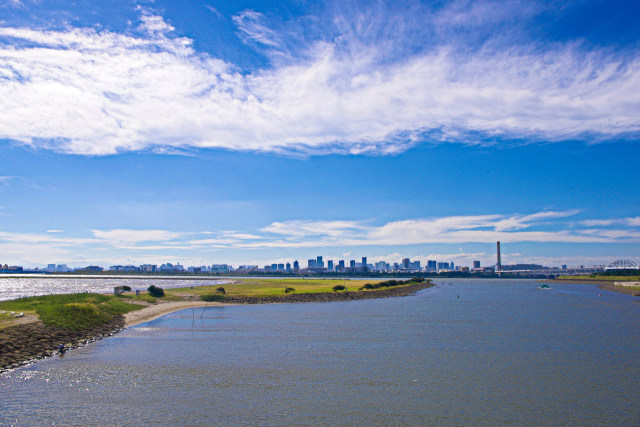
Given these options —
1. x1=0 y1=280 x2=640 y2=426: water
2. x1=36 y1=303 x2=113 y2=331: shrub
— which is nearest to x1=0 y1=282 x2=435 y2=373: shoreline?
x1=36 y1=303 x2=113 y2=331: shrub

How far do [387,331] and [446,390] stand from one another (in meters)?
24.8

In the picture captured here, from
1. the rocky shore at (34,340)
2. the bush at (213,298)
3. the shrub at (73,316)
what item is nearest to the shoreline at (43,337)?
the rocky shore at (34,340)

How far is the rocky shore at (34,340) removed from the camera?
3294cm

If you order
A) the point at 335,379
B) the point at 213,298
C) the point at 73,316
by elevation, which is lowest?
the point at 335,379

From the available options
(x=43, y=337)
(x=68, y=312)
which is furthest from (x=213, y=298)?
(x=43, y=337)

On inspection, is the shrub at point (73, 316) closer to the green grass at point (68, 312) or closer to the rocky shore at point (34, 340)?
the green grass at point (68, 312)

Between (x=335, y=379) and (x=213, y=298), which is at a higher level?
(x=213, y=298)

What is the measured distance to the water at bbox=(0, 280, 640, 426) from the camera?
74.4ft

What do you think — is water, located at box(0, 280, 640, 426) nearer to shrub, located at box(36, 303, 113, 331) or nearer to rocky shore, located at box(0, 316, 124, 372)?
rocky shore, located at box(0, 316, 124, 372)

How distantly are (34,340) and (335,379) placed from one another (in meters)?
26.4

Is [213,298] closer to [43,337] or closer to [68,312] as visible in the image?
[68,312]

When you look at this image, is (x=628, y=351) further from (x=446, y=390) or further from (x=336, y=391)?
(x=336, y=391)

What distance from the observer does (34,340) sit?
38031mm

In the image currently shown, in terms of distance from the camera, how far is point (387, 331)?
51906 mm
